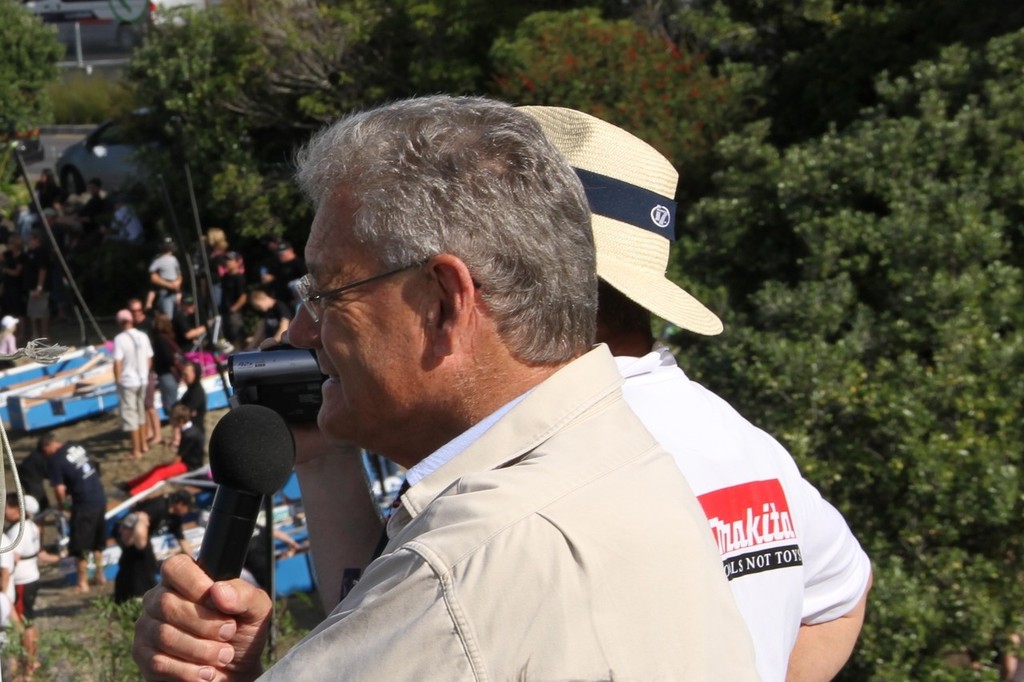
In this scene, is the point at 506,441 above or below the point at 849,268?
above

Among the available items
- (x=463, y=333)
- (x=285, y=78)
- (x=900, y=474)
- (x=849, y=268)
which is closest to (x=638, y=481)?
(x=463, y=333)

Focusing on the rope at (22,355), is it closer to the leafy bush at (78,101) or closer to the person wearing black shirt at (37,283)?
the person wearing black shirt at (37,283)

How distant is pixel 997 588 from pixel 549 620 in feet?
12.3

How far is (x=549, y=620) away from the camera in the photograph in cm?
125

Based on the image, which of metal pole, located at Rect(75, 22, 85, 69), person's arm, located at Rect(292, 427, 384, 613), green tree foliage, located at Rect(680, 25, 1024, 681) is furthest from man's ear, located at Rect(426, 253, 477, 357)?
metal pole, located at Rect(75, 22, 85, 69)

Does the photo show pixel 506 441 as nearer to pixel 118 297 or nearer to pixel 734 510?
pixel 734 510

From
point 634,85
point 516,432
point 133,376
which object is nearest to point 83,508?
point 133,376

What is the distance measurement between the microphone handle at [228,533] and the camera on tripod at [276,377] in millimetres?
287

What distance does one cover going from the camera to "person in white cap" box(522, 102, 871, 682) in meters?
1.90

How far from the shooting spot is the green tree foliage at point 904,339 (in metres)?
4.51

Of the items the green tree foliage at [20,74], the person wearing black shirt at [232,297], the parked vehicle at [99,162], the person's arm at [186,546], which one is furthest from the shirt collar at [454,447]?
the green tree foliage at [20,74]

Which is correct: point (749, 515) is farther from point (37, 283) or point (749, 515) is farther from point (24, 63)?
point (24, 63)

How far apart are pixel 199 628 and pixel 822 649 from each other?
1153 mm

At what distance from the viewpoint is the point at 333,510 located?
219cm
